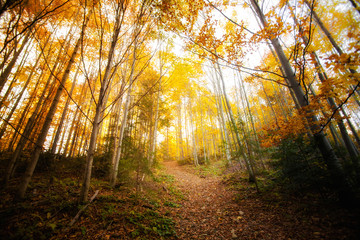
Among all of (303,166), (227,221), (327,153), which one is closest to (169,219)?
(227,221)

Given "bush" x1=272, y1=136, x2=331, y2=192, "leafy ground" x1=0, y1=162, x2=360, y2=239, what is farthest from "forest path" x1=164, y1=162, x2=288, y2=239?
"bush" x1=272, y1=136, x2=331, y2=192

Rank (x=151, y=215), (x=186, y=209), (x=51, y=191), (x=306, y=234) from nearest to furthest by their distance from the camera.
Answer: (x=306, y=234) < (x=51, y=191) < (x=151, y=215) < (x=186, y=209)

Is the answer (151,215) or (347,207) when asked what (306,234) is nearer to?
(347,207)

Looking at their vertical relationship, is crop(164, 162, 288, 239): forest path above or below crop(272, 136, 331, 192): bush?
below

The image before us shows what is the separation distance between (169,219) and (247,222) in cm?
204

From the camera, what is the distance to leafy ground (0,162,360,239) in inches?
79.3

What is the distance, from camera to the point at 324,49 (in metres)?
5.81

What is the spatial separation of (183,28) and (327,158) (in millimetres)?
5319

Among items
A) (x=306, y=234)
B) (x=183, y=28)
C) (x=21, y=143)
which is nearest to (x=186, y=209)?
(x=306, y=234)

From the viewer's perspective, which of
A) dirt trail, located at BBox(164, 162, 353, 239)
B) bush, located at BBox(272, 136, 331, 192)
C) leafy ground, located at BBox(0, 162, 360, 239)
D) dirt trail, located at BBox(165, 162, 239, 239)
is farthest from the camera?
dirt trail, located at BBox(165, 162, 239, 239)

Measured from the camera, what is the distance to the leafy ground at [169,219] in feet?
6.61

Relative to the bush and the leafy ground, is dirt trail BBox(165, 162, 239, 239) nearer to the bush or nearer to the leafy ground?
the leafy ground

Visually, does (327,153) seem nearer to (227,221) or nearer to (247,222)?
(247,222)

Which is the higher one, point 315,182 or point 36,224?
point 315,182
